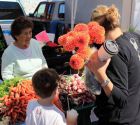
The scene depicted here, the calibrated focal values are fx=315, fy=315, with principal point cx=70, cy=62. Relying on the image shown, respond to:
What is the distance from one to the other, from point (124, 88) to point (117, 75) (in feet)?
0.32

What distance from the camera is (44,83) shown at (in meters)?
2.16

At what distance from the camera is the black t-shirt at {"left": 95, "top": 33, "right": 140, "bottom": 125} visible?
200cm

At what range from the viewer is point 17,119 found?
266 centimetres

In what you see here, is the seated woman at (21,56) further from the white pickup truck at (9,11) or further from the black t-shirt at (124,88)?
the white pickup truck at (9,11)

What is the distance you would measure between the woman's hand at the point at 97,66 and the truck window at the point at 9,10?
7.75 m

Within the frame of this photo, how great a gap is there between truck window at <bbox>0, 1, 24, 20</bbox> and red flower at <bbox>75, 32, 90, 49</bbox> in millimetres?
7691

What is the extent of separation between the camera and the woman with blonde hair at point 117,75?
77.0 inches

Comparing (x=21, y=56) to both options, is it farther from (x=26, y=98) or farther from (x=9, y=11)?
(x=9, y=11)

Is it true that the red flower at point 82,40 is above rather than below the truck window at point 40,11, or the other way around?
above

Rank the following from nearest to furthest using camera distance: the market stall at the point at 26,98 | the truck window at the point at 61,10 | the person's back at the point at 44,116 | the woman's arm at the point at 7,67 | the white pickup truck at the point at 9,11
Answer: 1. the person's back at the point at 44,116
2. the market stall at the point at 26,98
3. the woman's arm at the point at 7,67
4. the white pickup truck at the point at 9,11
5. the truck window at the point at 61,10

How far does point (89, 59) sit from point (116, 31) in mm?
292

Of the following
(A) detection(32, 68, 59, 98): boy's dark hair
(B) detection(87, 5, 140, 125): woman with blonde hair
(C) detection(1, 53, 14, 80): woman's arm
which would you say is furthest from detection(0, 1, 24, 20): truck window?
(B) detection(87, 5, 140, 125): woman with blonde hair

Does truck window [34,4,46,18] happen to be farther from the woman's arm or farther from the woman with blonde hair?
the woman with blonde hair

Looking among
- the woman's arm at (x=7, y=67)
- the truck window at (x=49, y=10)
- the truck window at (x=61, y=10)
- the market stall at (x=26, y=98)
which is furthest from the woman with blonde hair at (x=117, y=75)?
the truck window at (x=49, y=10)
